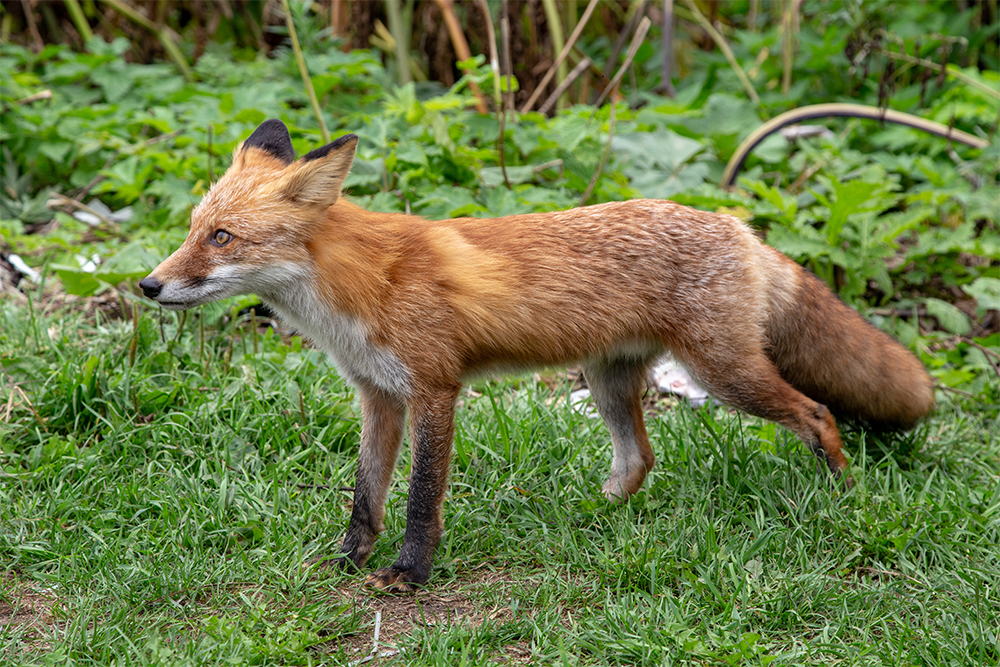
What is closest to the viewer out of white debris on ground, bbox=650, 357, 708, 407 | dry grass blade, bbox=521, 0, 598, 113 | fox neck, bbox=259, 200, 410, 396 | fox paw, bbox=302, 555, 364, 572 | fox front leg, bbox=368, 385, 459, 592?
fox neck, bbox=259, 200, 410, 396

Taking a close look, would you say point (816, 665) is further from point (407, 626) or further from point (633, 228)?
point (633, 228)

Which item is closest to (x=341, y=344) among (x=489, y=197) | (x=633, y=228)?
(x=633, y=228)

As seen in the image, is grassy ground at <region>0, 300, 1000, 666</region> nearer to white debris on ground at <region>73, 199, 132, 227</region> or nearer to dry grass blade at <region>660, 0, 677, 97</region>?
white debris on ground at <region>73, 199, 132, 227</region>

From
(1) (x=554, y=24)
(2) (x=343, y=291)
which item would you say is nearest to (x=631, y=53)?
(1) (x=554, y=24)

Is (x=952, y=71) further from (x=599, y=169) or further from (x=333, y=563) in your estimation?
(x=333, y=563)

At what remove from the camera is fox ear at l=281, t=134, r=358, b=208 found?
10.7ft

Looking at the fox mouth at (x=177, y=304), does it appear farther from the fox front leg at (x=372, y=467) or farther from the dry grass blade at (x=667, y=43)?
the dry grass blade at (x=667, y=43)

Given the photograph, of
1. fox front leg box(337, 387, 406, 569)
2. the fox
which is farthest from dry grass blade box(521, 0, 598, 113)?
fox front leg box(337, 387, 406, 569)

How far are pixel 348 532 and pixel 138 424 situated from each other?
1.35 metres

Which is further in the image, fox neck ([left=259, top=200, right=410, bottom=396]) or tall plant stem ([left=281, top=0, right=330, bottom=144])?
tall plant stem ([left=281, top=0, right=330, bottom=144])

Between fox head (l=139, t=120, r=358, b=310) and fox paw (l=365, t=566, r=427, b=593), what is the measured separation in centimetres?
124

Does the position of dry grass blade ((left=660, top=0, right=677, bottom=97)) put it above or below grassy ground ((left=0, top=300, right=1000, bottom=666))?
above

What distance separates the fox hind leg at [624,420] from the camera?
4.05m

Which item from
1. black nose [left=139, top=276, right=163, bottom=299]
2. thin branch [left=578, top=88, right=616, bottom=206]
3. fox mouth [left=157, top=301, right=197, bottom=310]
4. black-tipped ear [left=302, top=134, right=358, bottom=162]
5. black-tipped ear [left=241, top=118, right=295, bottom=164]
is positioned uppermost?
black-tipped ear [left=302, top=134, right=358, bottom=162]
